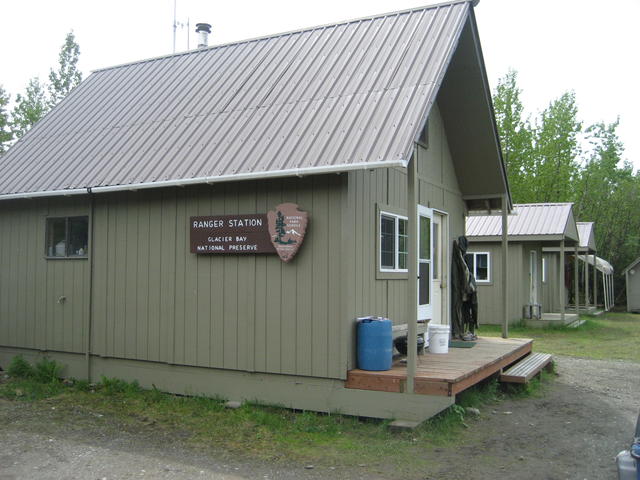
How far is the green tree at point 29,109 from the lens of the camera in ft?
104

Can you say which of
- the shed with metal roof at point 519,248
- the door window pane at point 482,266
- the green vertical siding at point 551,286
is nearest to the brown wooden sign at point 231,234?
the shed with metal roof at point 519,248

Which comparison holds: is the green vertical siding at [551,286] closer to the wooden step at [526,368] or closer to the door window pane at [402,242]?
the wooden step at [526,368]

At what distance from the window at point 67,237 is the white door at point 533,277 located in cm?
1524

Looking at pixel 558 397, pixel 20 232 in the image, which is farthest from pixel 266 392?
pixel 20 232

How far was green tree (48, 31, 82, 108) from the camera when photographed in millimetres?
31797

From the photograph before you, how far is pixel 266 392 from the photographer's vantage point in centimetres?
762

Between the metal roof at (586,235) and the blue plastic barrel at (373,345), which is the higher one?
the metal roof at (586,235)

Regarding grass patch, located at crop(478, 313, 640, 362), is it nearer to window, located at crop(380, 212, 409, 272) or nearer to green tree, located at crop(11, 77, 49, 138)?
window, located at crop(380, 212, 409, 272)

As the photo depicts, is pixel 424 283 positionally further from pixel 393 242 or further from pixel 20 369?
pixel 20 369

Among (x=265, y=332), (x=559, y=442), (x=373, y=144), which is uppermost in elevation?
(x=373, y=144)

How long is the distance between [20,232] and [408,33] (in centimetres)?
674

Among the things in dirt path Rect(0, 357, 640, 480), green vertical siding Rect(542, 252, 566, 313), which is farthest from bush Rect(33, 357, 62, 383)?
green vertical siding Rect(542, 252, 566, 313)

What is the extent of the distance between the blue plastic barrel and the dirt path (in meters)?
1.26

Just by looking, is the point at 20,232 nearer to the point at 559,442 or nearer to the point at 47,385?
the point at 47,385
